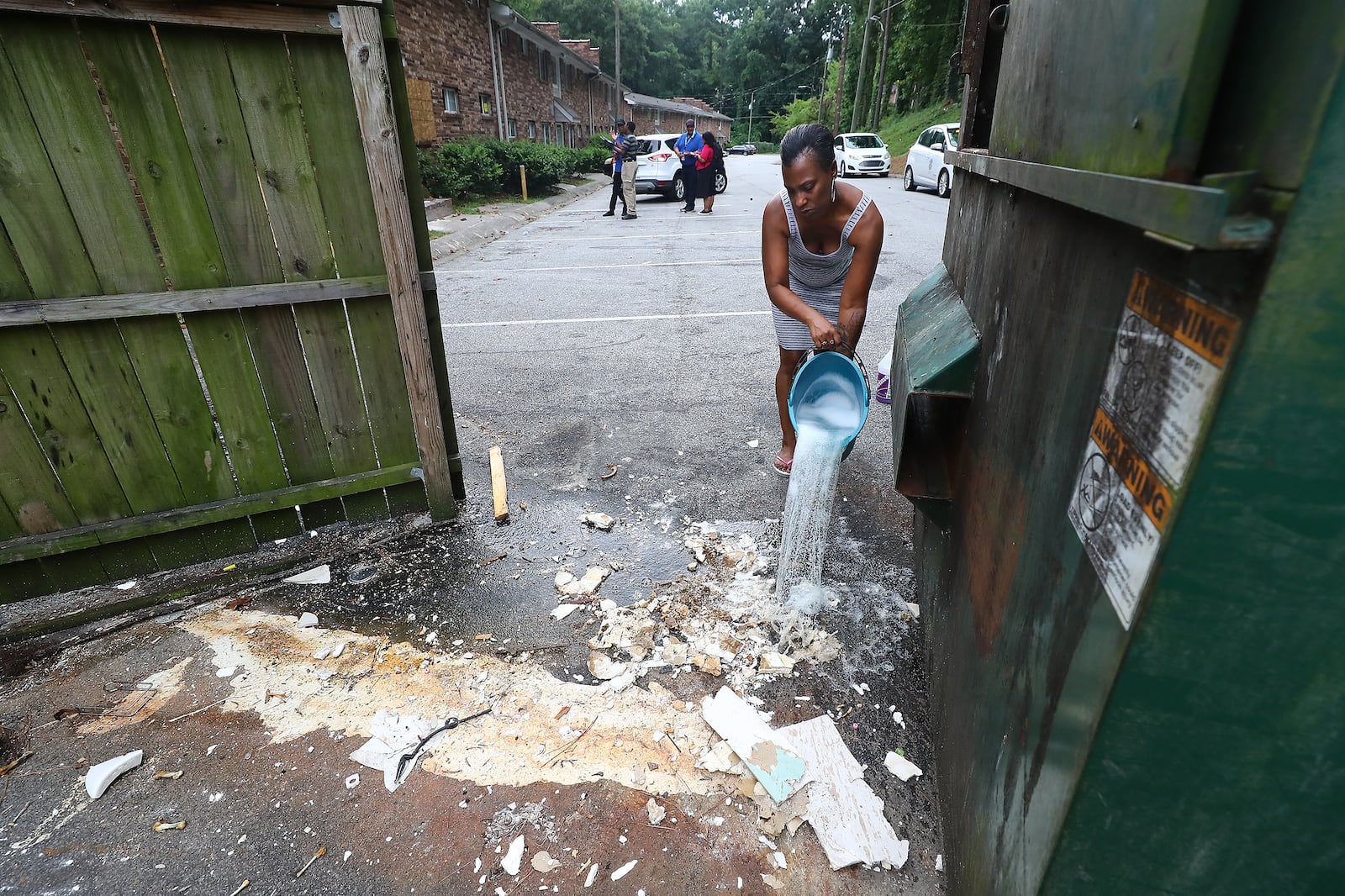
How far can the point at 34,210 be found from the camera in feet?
8.00

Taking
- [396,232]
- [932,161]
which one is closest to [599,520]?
[396,232]

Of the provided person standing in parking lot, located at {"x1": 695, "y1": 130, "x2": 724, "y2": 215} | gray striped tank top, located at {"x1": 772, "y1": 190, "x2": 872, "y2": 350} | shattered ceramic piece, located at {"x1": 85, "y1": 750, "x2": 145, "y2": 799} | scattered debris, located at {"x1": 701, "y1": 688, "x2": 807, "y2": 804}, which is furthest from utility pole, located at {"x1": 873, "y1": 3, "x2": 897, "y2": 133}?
shattered ceramic piece, located at {"x1": 85, "y1": 750, "x2": 145, "y2": 799}

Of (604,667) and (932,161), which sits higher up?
(932,161)

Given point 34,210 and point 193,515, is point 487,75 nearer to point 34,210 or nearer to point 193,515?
point 34,210

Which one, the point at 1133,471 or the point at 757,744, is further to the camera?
the point at 757,744

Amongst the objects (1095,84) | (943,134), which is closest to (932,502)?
(1095,84)

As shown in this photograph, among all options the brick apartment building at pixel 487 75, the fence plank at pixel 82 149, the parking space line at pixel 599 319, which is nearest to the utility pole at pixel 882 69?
the brick apartment building at pixel 487 75

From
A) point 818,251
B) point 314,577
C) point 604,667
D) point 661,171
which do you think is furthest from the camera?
point 661,171

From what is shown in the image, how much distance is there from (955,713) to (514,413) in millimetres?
3722

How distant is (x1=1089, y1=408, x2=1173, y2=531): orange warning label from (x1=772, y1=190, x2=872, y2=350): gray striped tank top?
7.67 ft

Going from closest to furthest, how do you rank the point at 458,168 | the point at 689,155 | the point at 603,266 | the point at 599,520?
1. the point at 599,520
2. the point at 603,266
3. the point at 458,168
4. the point at 689,155

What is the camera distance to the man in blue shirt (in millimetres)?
16219

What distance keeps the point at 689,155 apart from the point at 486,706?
1643 cm

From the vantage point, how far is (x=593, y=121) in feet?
121
